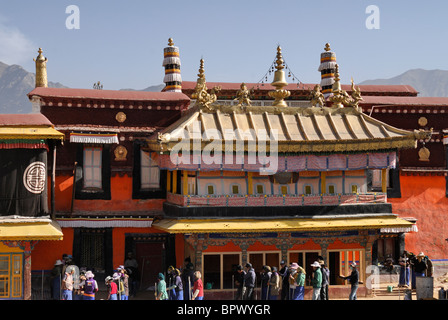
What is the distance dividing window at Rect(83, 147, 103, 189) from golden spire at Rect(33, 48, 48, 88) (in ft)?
12.8

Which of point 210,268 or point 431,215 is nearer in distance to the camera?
point 210,268

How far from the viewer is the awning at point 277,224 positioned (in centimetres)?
1977

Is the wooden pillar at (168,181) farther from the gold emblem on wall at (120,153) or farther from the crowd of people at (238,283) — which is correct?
A: the crowd of people at (238,283)

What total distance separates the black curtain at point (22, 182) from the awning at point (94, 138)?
2.07 metres

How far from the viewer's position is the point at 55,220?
72.0 feet

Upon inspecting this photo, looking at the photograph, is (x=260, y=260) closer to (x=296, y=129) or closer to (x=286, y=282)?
(x=286, y=282)

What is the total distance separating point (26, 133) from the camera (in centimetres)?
1986

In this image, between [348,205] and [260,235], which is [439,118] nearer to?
[348,205]

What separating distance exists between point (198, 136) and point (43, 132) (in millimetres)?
5466

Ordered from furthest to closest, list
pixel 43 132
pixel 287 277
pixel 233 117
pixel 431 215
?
pixel 431 215, pixel 233 117, pixel 43 132, pixel 287 277

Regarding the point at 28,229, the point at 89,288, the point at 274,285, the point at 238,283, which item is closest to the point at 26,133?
the point at 28,229

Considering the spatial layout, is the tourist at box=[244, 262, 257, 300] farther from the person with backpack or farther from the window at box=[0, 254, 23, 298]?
the window at box=[0, 254, 23, 298]

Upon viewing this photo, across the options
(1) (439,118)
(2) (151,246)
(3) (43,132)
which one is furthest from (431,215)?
(3) (43,132)

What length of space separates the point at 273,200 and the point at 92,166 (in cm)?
739
